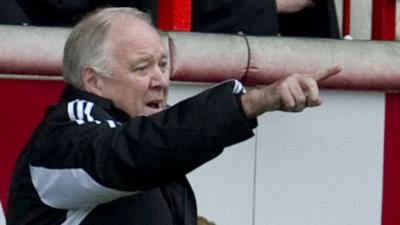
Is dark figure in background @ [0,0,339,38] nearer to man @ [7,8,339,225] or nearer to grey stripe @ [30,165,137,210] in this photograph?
man @ [7,8,339,225]

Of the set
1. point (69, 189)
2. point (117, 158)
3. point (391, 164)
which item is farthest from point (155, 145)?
point (391, 164)

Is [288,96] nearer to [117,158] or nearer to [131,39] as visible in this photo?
[117,158]

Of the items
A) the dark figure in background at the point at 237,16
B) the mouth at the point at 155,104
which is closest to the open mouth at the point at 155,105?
the mouth at the point at 155,104

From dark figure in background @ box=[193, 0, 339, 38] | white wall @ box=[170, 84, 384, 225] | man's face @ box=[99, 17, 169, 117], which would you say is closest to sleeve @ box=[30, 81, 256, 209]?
man's face @ box=[99, 17, 169, 117]

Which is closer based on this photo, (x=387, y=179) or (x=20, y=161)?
(x=20, y=161)

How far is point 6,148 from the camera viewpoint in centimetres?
531

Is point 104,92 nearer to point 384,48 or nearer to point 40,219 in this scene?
point 40,219

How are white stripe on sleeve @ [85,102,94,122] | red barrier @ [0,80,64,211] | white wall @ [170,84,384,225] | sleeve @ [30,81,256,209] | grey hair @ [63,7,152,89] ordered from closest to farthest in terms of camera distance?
sleeve @ [30,81,256,209], white stripe on sleeve @ [85,102,94,122], grey hair @ [63,7,152,89], red barrier @ [0,80,64,211], white wall @ [170,84,384,225]

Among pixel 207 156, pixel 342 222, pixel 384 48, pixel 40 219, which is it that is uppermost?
pixel 207 156

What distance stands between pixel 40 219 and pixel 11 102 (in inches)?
59.7

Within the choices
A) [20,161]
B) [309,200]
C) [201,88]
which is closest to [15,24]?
[201,88]

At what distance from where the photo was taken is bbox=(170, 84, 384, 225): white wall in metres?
5.59

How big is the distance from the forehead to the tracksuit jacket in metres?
0.13

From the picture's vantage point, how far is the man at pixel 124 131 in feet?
11.4
